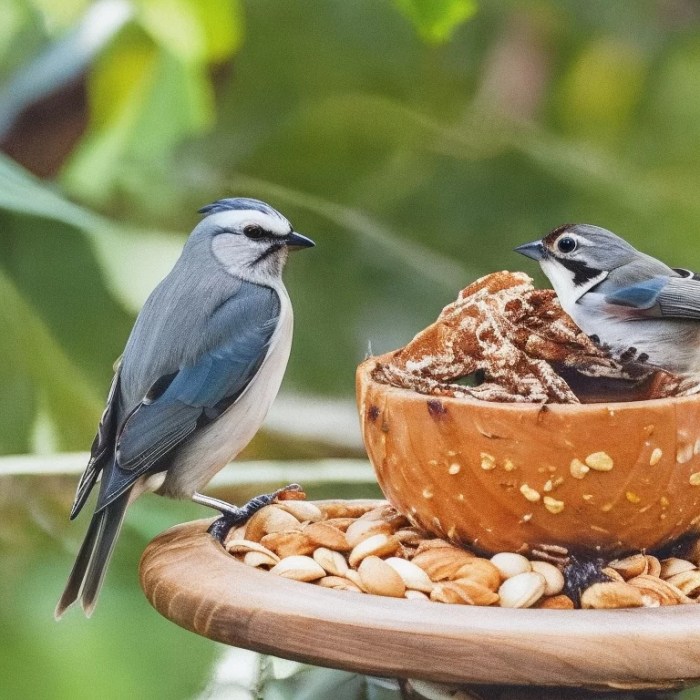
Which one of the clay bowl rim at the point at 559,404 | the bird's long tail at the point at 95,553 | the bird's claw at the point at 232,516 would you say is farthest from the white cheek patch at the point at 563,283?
the bird's long tail at the point at 95,553

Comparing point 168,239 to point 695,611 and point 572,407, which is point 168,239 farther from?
point 695,611

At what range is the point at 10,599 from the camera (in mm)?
1295

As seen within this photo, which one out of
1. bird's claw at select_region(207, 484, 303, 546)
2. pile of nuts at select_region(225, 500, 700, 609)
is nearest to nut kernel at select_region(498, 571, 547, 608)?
pile of nuts at select_region(225, 500, 700, 609)

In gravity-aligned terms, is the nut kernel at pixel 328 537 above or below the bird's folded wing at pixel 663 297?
below

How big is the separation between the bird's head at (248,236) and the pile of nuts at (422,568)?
0.25m

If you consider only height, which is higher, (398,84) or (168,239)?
(398,84)

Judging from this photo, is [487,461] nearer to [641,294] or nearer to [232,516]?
[232,516]

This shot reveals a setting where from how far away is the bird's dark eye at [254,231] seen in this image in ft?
3.36

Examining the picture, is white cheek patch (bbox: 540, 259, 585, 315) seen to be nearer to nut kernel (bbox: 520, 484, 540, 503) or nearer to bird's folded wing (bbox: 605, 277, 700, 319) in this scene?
bird's folded wing (bbox: 605, 277, 700, 319)

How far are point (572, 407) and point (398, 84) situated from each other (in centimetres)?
93

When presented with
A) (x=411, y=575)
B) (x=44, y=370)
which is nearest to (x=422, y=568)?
(x=411, y=575)

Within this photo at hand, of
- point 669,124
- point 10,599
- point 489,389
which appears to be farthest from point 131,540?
point 669,124

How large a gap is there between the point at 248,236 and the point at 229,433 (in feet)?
0.64

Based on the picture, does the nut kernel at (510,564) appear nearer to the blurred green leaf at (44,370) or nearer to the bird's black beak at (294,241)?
the bird's black beak at (294,241)
